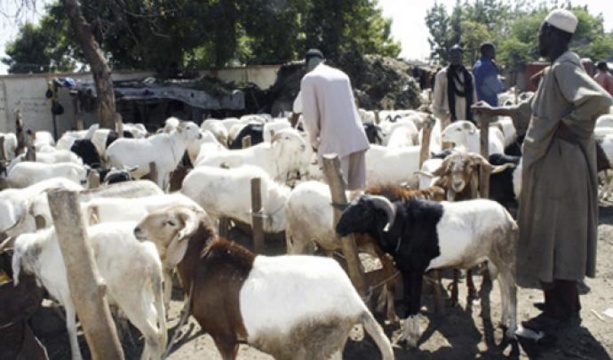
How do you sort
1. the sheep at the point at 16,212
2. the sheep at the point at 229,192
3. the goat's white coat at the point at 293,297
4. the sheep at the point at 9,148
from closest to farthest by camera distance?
1. the goat's white coat at the point at 293,297
2. the sheep at the point at 16,212
3. the sheep at the point at 229,192
4. the sheep at the point at 9,148

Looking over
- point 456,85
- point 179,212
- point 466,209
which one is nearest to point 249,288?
point 179,212

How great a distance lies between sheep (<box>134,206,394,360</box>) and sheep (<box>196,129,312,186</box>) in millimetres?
4905

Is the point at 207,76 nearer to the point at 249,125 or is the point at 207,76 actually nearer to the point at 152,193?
the point at 249,125

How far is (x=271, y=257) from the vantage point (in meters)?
3.94

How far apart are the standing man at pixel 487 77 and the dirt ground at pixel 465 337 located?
15.5 feet

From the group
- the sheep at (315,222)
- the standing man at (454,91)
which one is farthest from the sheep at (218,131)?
the sheep at (315,222)

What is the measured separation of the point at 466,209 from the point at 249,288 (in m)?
2.23

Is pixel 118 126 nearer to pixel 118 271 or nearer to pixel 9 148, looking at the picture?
pixel 9 148

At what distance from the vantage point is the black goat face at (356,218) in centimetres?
462

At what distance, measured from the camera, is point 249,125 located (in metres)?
12.7

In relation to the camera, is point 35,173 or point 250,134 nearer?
point 35,173

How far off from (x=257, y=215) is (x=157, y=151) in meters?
4.24

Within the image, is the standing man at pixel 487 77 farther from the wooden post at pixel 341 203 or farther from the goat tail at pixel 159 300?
the goat tail at pixel 159 300

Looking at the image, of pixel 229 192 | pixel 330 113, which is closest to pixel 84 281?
pixel 330 113
